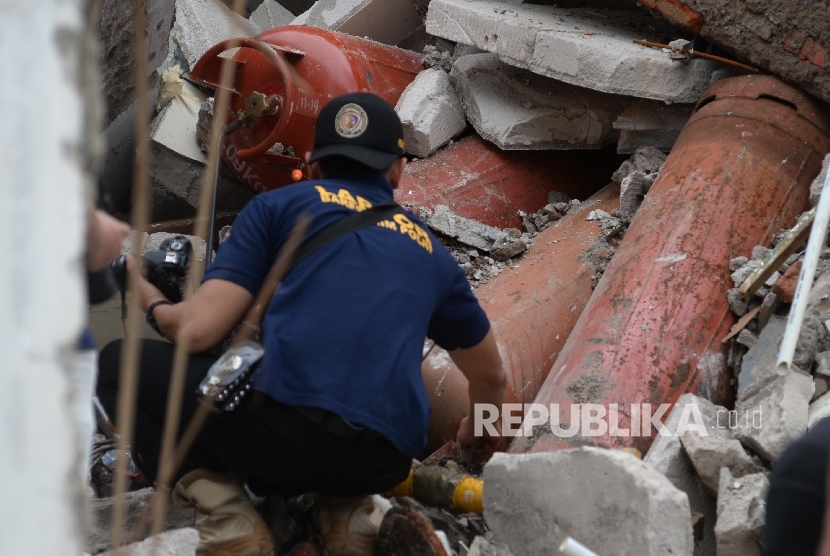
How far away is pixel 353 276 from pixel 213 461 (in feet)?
2.28

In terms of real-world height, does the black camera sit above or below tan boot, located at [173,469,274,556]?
above

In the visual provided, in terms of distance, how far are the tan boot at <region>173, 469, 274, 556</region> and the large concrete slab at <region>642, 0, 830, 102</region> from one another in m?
2.57

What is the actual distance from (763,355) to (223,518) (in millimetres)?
1642

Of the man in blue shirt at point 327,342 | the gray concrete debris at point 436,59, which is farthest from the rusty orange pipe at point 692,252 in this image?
the gray concrete debris at point 436,59

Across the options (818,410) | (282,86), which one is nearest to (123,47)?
(282,86)

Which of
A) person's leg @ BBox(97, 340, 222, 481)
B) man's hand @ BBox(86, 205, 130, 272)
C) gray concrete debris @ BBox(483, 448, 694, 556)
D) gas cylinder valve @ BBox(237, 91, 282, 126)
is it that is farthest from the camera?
gas cylinder valve @ BBox(237, 91, 282, 126)

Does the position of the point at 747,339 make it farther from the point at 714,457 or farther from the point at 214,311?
the point at 214,311

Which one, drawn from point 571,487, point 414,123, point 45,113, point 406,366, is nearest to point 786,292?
point 571,487

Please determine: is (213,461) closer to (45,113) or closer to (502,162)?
(45,113)

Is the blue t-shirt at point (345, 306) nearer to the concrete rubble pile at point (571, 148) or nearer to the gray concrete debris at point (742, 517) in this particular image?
the concrete rubble pile at point (571, 148)

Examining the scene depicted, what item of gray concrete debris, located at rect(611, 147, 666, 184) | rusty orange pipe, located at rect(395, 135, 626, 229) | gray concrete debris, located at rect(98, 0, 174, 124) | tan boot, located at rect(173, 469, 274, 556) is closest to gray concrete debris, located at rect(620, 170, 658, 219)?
gray concrete debris, located at rect(611, 147, 666, 184)

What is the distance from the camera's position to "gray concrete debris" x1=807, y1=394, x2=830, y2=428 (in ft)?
7.47

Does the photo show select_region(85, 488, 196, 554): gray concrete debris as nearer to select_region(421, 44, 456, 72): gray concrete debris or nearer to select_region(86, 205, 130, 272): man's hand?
select_region(86, 205, 130, 272): man's hand

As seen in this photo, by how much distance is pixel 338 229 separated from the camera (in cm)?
214
